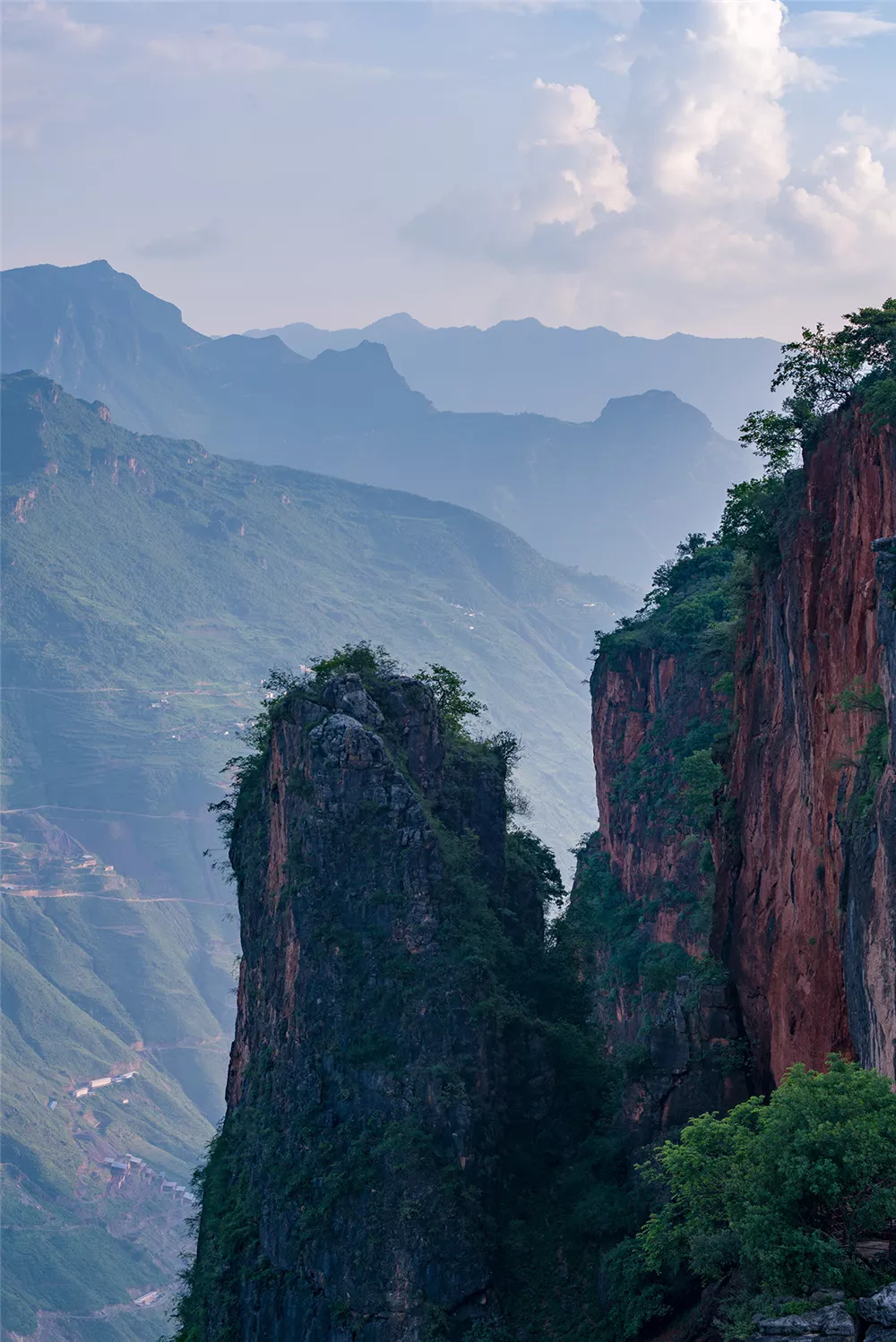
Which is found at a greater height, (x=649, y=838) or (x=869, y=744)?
(x=649, y=838)

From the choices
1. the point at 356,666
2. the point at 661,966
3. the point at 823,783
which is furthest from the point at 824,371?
the point at 661,966

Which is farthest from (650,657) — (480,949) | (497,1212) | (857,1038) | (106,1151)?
(106,1151)

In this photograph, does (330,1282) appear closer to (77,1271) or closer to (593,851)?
(593,851)

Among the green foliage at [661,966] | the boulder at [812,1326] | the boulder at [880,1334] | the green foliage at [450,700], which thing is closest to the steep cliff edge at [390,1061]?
the green foliage at [450,700]

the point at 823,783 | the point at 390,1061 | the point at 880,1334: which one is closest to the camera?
the point at 880,1334

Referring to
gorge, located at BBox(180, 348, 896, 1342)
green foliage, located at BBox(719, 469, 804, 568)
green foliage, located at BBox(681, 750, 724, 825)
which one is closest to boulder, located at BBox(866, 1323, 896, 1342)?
gorge, located at BBox(180, 348, 896, 1342)

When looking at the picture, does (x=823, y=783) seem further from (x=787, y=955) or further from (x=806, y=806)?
(x=787, y=955)

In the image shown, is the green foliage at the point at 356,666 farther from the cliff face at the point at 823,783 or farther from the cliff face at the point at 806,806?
the cliff face at the point at 823,783
